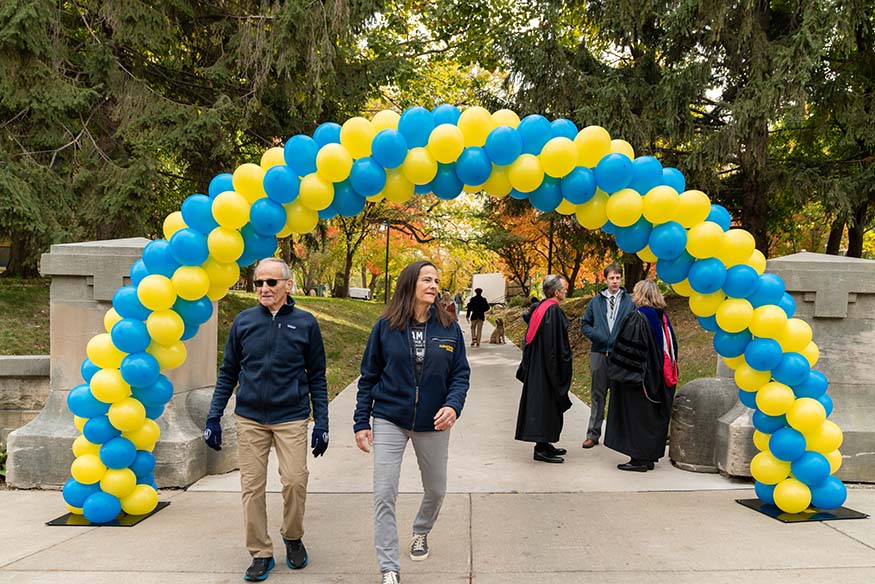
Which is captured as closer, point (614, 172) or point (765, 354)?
point (614, 172)

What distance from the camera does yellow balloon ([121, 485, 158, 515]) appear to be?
4871mm

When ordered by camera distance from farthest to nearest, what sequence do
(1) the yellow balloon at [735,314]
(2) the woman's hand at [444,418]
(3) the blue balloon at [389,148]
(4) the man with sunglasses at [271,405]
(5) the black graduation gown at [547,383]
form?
(5) the black graduation gown at [547,383], (1) the yellow balloon at [735,314], (3) the blue balloon at [389,148], (4) the man with sunglasses at [271,405], (2) the woman's hand at [444,418]

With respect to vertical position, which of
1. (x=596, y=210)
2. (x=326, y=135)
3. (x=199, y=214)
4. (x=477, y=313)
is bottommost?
(x=477, y=313)

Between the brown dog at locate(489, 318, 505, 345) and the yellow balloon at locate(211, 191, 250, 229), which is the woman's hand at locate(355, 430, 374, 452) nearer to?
the yellow balloon at locate(211, 191, 250, 229)

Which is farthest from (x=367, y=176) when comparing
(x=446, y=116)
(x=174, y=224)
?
(x=174, y=224)

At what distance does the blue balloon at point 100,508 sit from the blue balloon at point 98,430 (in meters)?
0.40

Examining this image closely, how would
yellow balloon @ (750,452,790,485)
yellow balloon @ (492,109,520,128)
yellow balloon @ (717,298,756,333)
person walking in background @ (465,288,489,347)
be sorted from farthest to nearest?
1. person walking in background @ (465,288,489,347)
2. yellow balloon @ (750,452,790,485)
3. yellow balloon @ (717,298,756,333)
4. yellow balloon @ (492,109,520,128)

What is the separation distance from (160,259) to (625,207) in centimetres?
343

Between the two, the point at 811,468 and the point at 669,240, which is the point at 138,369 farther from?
the point at 811,468

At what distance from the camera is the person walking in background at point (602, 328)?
6951mm

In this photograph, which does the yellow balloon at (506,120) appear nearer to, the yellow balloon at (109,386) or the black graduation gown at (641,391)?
the black graduation gown at (641,391)

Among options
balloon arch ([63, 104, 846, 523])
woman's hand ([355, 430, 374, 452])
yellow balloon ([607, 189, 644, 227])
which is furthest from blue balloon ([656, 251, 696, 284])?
woman's hand ([355, 430, 374, 452])

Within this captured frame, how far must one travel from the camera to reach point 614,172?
471 cm

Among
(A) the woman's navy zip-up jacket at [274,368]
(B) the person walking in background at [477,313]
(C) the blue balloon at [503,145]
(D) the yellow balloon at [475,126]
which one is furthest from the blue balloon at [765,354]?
(B) the person walking in background at [477,313]
